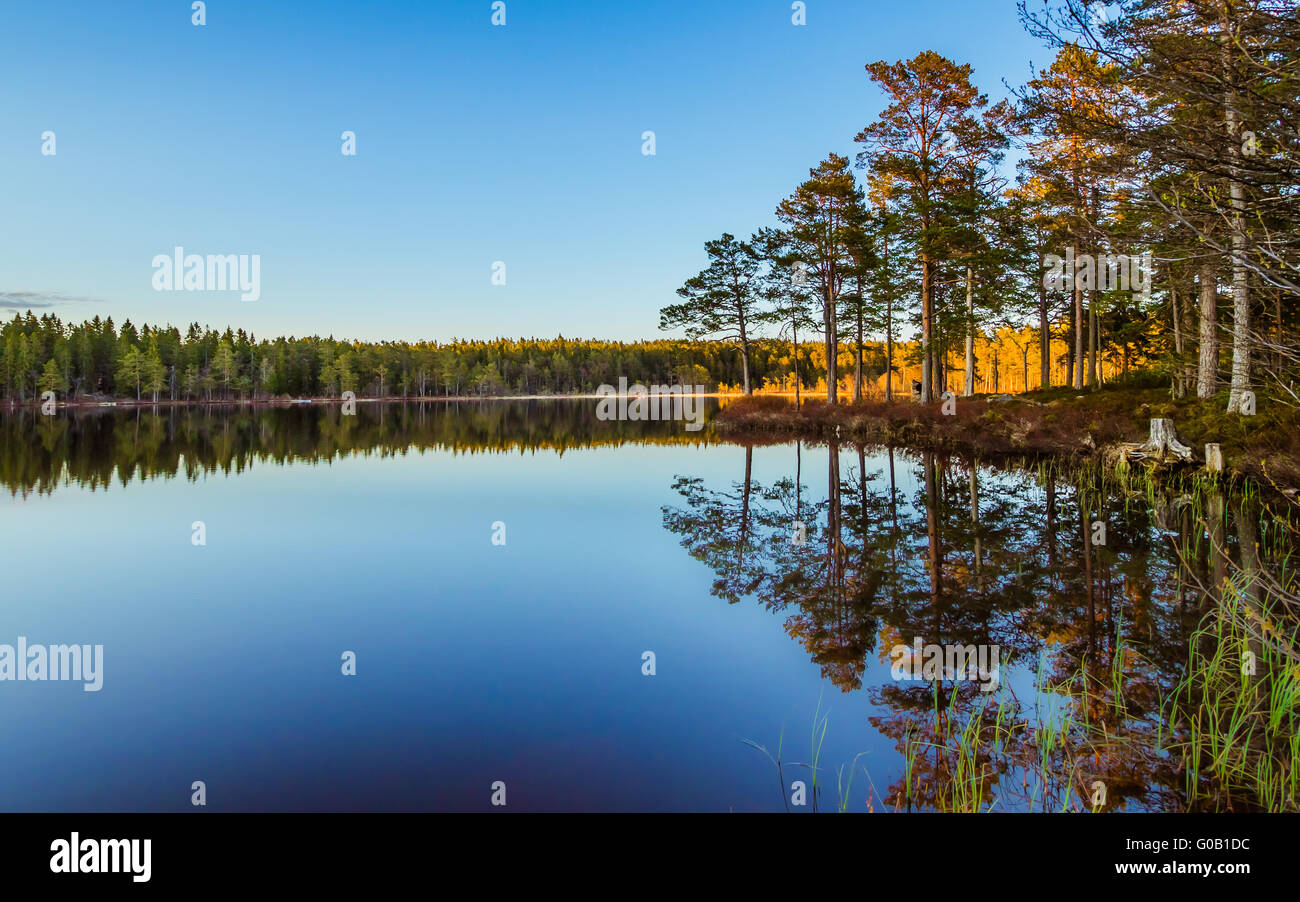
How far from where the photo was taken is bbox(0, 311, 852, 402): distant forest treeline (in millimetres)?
98562

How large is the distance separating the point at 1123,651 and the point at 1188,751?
2.02 metres

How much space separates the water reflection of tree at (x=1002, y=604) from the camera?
15.8ft

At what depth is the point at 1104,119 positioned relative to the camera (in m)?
5.89

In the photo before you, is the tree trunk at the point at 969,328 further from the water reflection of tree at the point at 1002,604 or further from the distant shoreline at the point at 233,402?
the distant shoreline at the point at 233,402

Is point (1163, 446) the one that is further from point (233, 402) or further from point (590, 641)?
point (233, 402)

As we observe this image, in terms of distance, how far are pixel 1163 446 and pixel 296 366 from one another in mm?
137865

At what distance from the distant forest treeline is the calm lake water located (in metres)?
35.5

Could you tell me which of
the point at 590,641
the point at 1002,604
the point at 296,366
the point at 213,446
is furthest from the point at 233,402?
the point at 1002,604

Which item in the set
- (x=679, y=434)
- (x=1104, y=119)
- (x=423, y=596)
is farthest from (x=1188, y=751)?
(x=679, y=434)

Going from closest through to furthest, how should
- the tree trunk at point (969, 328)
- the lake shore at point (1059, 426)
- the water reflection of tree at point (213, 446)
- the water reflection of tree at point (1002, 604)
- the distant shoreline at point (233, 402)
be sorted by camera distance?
1. the water reflection of tree at point (1002, 604)
2. the lake shore at point (1059, 426)
3. the water reflection of tree at point (213, 446)
4. the tree trunk at point (969, 328)
5. the distant shoreline at point (233, 402)

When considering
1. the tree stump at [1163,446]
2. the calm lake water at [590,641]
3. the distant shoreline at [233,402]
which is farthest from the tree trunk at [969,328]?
the distant shoreline at [233,402]

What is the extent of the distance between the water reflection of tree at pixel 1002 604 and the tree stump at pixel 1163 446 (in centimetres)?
139

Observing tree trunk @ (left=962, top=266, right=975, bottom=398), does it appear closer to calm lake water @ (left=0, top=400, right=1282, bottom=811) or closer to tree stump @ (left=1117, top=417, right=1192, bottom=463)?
tree stump @ (left=1117, top=417, right=1192, bottom=463)
